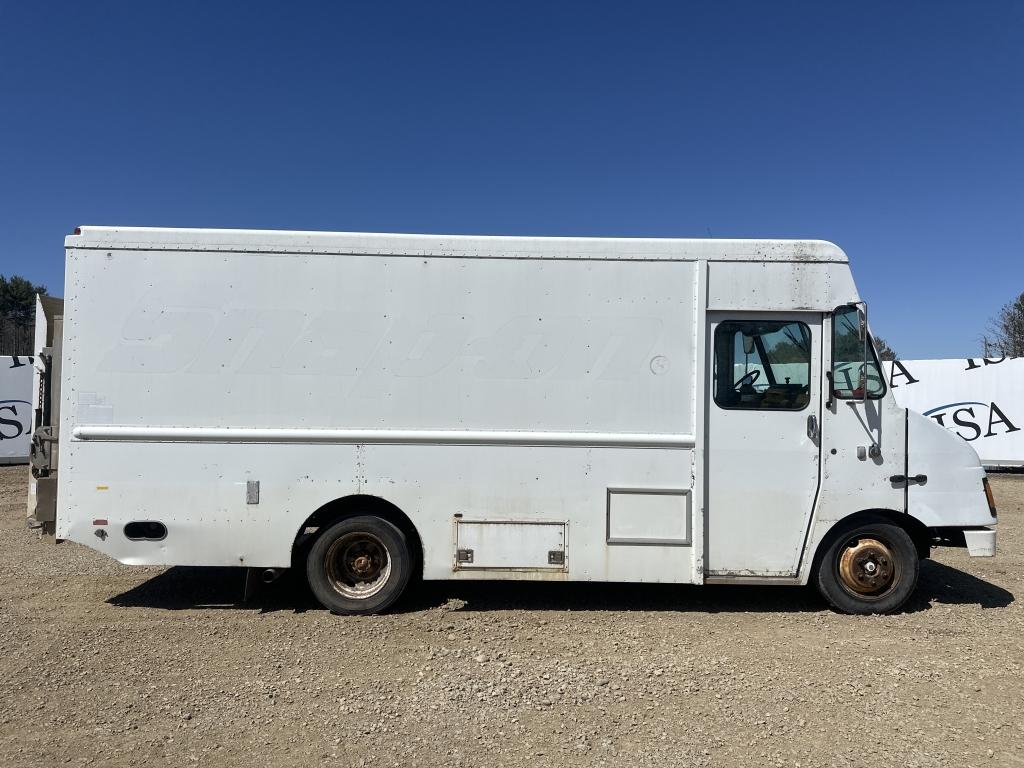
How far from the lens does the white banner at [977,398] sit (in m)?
14.6

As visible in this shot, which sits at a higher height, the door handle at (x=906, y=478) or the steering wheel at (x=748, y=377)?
the steering wheel at (x=748, y=377)

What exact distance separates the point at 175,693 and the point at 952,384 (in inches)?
694

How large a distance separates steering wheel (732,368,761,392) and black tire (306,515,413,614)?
9.40ft

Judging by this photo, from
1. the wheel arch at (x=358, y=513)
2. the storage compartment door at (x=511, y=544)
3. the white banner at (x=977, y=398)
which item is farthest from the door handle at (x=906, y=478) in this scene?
the white banner at (x=977, y=398)

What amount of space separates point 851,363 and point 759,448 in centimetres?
98

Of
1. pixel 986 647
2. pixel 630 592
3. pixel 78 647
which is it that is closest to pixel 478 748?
pixel 630 592

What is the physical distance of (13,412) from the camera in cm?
1477

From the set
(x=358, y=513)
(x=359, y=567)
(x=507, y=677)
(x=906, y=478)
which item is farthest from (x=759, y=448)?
(x=359, y=567)

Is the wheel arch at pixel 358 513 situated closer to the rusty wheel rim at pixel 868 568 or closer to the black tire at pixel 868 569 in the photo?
the black tire at pixel 868 569

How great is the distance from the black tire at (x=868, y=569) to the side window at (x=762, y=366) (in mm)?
1154

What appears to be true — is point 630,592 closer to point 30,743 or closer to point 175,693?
point 175,693

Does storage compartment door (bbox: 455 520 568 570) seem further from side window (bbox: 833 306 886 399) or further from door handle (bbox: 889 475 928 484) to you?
door handle (bbox: 889 475 928 484)

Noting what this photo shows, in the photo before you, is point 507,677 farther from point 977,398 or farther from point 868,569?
point 977,398

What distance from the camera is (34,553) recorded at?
21.9ft
